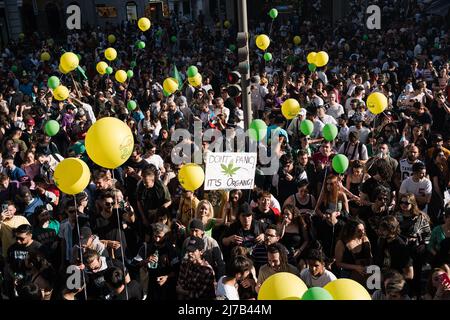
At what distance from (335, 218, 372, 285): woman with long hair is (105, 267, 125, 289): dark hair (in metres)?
1.95

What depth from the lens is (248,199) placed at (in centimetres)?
611

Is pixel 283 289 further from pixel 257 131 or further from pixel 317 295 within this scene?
pixel 257 131

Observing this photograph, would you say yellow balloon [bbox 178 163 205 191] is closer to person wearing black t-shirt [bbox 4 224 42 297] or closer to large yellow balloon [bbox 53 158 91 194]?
large yellow balloon [bbox 53 158 91 194]

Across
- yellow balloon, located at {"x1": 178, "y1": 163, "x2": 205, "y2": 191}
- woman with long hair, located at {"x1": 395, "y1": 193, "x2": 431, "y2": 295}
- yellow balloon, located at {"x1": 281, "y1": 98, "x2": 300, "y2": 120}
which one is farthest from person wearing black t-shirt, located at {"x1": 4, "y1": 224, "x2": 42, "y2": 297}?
yellow balloon, located at {"x1": 281, "y1": 98, "x2": 300, "y2": 120}

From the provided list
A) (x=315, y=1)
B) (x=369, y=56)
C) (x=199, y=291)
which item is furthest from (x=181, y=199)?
(x=315, y=1)

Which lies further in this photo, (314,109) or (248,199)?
(314,109)

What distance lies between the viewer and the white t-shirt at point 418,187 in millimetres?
5965

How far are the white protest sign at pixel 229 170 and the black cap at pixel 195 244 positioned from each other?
83cm

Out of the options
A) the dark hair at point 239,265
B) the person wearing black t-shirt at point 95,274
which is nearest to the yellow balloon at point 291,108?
the dark hair at point 239,265

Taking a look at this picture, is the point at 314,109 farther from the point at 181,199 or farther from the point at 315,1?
the point at 315,1

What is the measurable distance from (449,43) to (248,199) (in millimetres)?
12422

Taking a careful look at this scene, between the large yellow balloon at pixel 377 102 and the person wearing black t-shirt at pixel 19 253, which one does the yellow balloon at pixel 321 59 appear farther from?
the person wearing black t-shirt at pixel 19 253

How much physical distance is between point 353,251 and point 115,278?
2.10 meters

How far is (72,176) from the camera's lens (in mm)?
5277
